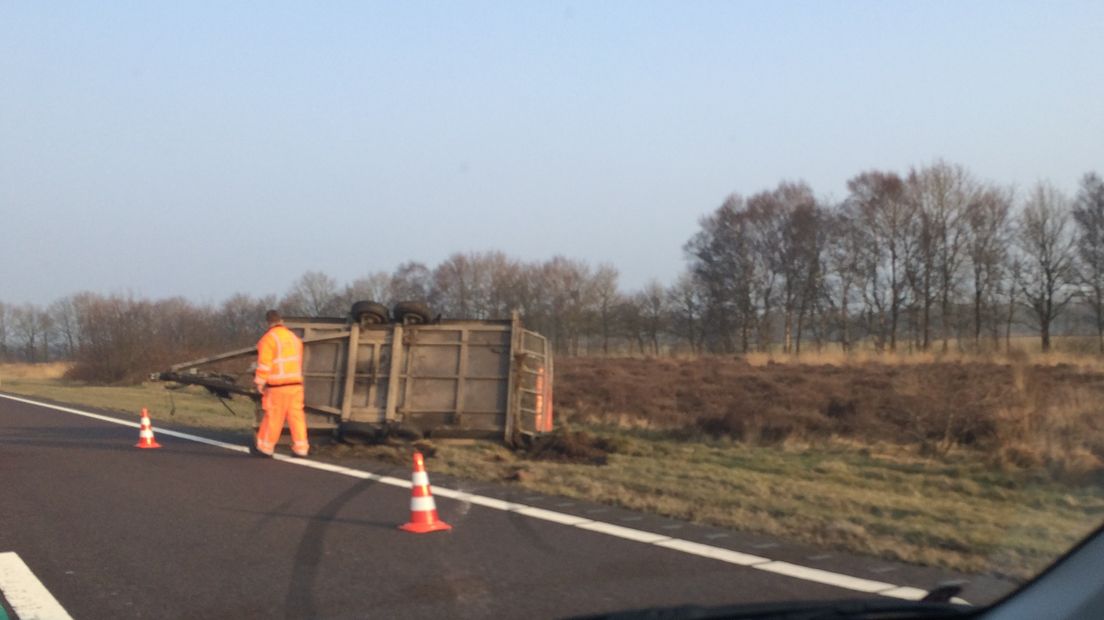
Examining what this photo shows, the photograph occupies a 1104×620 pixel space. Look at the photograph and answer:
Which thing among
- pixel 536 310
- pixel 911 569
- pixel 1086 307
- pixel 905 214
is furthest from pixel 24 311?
pixel 911 569

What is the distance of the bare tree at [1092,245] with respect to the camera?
118 ft

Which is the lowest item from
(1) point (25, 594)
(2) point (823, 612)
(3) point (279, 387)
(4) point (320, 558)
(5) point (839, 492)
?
(1) point (25, 594)

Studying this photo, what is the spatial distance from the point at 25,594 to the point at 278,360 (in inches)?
270

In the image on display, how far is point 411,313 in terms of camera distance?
14586mm

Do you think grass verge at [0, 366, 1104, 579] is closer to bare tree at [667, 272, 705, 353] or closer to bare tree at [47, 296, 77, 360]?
bare tree at [667, 272, 705, 353]

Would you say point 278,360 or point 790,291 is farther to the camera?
point 790,291

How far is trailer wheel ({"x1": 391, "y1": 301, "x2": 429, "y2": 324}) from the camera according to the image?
1458 cm

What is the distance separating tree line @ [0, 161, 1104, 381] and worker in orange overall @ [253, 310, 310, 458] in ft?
76.5

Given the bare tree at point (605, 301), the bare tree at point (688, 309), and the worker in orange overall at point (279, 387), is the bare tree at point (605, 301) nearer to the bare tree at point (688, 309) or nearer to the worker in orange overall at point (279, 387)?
the bare tree at point (688, 309)

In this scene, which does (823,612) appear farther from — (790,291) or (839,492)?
(790,291)

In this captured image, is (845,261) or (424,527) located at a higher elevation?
(845,261)

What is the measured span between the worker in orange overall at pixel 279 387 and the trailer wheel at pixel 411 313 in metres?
1.55

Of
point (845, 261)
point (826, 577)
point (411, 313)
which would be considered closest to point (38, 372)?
point (845, 261)

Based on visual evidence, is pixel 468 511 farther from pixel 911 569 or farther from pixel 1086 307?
pixel 1086 307
